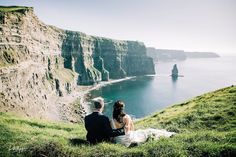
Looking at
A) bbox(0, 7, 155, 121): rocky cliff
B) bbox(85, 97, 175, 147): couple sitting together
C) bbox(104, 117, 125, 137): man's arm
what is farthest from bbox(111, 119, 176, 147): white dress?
bbox(0, 7, 155, 121): rocky cliff

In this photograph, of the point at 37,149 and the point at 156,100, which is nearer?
the point at 37,149

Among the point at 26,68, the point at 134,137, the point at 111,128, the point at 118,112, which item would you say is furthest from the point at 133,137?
the point at 26,68

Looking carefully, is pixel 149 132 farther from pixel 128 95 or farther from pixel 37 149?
pixel 128 95

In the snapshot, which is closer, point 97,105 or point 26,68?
point 97,105

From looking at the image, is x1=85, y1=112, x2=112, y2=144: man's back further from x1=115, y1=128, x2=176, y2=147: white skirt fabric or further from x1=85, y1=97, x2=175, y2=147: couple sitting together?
x1=115, y1=128, x2=176, y2=147: white skirt fabric

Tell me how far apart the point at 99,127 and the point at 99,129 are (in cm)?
13

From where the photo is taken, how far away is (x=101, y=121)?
14172 mm

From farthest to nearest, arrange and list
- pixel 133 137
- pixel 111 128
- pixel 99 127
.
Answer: pixel 133 137
pixel 111 128
pixel 99 127

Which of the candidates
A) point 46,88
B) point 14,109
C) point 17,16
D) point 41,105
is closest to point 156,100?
point 46,88

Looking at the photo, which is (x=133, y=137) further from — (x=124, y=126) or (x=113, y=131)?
(x=113, y=131)

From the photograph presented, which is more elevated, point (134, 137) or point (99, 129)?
point (99, 129)

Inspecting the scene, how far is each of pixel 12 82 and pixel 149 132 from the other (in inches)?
2713

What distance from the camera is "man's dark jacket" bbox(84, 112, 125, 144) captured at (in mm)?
14172

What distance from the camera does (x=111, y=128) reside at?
14414 mm
